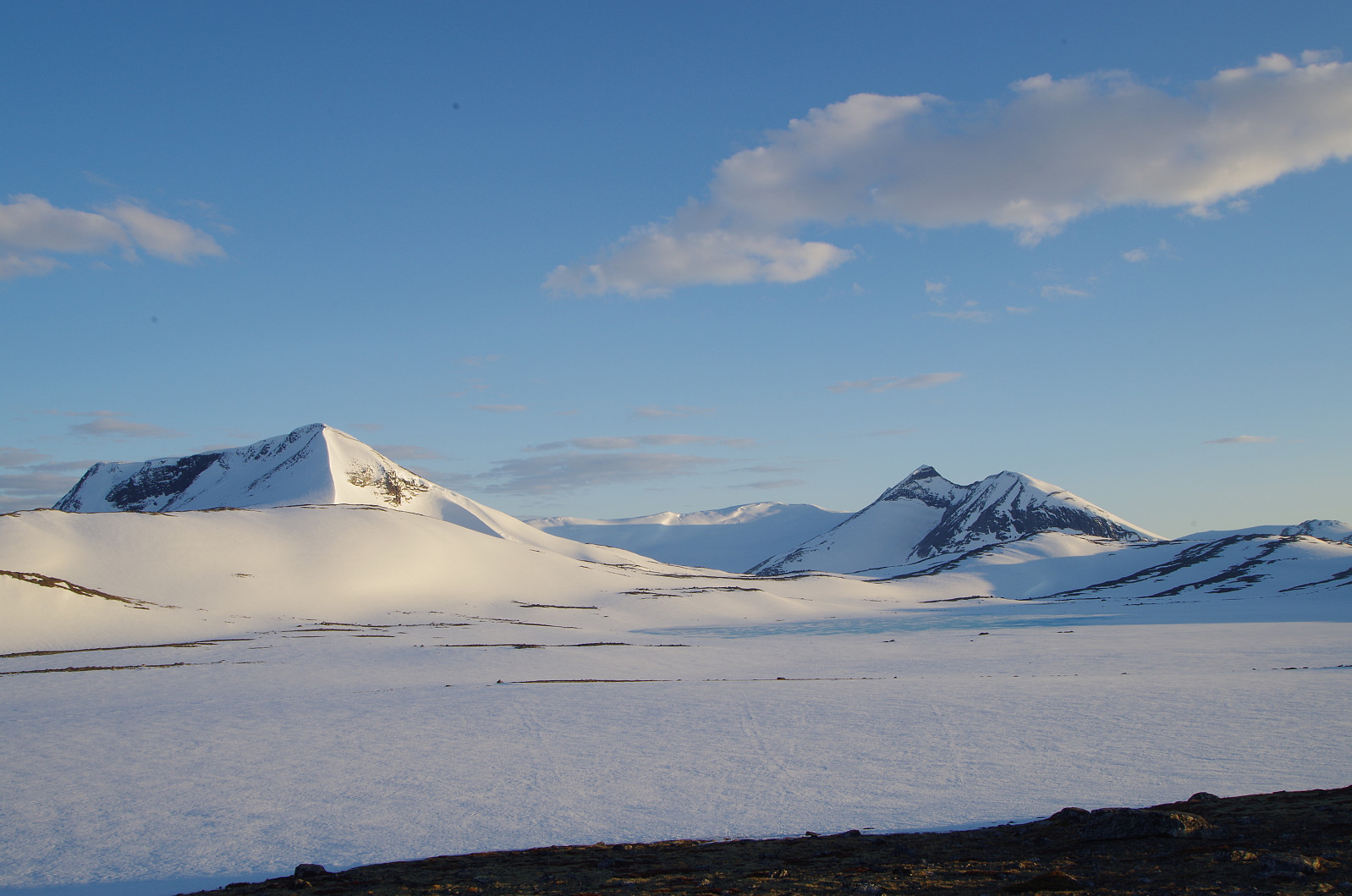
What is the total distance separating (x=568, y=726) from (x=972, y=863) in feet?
37.9

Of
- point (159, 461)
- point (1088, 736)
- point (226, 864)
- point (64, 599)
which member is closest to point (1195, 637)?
point (1088, 736)

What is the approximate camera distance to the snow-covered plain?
10625mm

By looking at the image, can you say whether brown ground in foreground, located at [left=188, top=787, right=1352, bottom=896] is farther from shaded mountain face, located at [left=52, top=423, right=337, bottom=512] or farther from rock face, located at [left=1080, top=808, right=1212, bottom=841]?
shaded mountain face, located at [left=52, top=423, right=337, bottom=512]

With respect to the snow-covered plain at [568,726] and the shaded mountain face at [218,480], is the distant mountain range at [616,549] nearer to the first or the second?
the shaded mountain face at [218,480]

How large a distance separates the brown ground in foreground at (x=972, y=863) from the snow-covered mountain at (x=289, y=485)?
138 metres

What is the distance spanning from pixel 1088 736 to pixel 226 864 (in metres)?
14.7

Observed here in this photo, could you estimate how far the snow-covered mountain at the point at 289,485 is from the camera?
156125 millimetres

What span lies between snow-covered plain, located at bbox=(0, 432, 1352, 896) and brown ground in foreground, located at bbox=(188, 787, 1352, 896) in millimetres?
1066

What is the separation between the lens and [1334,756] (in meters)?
13.0

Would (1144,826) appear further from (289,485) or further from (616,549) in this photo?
(289,485)

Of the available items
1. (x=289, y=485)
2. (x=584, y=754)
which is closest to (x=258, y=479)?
(x=289, y=485)

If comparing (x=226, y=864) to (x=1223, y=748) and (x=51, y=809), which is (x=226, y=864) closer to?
(x=51, y=809)

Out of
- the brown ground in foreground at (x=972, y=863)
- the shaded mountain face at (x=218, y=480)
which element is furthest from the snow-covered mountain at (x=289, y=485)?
the brown ground in foreground at (x=972, y=863)

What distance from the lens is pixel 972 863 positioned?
790 centimetres
